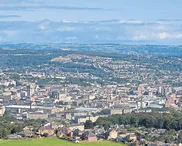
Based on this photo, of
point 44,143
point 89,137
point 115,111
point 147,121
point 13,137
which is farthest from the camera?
point 115,111

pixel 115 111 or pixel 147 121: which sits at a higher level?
pixel 147 121

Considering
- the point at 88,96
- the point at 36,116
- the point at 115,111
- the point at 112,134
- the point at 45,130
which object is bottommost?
the point at 36,116

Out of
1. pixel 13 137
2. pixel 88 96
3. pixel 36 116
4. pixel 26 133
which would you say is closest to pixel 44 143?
pixel 13 137

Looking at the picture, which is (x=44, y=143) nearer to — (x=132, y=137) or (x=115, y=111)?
(x=132, y=137)

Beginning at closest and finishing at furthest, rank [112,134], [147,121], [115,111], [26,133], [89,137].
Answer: [89,137]
[26,133]
[112,134]
[147,121]
[115,111]

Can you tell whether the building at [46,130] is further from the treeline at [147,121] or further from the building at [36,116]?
the building at [36,116]

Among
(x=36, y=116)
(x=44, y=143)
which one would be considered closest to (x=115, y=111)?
(x=36, y=116)

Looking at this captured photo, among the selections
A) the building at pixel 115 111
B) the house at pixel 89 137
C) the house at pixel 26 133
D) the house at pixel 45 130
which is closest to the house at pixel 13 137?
the house at pixel 26 133

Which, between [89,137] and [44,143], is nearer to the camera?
[44,143]

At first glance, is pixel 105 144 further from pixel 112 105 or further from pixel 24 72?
pixel 24 72
